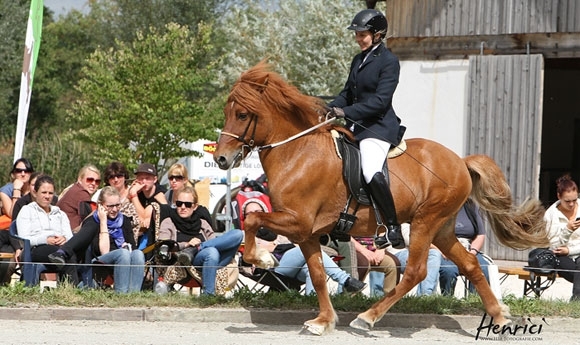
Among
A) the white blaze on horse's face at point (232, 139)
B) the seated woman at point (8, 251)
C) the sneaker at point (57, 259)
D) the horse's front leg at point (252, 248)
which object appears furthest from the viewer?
the seated woman at point (8, 251)

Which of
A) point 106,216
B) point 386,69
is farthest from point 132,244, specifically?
point 386,69

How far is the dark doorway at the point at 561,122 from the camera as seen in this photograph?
23703mm

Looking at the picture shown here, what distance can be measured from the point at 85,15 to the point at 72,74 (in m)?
8.21

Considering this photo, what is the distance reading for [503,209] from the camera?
10188mm

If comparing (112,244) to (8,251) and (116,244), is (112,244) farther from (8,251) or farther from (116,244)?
(8,251)

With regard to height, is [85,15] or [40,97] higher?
[85,15]

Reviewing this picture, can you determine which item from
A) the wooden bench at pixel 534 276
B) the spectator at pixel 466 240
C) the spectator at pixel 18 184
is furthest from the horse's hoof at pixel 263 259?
the spectator at pixel 18 184

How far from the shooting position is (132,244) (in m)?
11.4

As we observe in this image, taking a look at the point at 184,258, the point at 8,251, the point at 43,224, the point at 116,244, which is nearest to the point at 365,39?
the point at 184,258

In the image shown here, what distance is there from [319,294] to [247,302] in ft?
3.42

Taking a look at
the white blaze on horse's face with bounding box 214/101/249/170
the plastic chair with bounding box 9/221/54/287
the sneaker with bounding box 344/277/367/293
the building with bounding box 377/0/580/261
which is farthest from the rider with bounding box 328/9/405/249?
the building with bounding box 377/0/580/261

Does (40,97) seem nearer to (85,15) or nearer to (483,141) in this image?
(85,15)

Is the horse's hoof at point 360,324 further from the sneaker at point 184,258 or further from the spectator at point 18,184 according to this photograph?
the spectator at point 18,184

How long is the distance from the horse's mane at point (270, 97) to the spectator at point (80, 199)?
3509 mm
